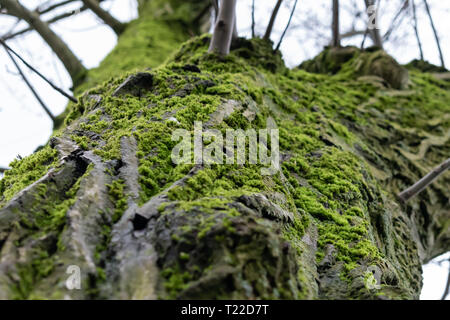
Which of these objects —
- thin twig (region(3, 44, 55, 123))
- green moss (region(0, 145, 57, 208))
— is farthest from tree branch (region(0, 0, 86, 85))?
green moss (region(0, 145, 57, 208))

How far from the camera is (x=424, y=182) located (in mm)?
3074

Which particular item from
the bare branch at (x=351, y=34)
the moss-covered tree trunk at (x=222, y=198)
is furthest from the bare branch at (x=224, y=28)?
the bare branch at (x=351, y=34)

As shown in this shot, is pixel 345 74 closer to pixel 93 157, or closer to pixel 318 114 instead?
pixel 318 114

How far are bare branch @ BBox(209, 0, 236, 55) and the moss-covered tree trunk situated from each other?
12 cm

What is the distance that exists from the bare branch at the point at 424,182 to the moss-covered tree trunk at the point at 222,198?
0.32 feet

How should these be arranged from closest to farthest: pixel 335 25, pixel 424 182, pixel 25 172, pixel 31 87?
pixel 25 172
pixel 424 182
pixel 31 87
pixel 335 25

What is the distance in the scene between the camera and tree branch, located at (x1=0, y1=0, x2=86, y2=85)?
13.7ft

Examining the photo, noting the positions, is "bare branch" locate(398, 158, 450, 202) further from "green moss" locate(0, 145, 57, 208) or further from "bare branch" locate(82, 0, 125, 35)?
"bare branch" locate(82, 0, 125, 35)

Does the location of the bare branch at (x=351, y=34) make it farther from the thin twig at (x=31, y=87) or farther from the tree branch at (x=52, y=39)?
the thin twig at (x=31, y=87)

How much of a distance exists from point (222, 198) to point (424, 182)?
7.53 ft

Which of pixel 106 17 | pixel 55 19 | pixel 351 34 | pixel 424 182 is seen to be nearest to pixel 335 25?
pixel 424 182

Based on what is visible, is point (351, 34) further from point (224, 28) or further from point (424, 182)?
point (424, 182)

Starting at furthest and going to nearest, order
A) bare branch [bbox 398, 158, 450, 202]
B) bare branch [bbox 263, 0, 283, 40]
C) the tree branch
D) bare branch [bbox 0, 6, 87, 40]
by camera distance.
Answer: bare branch [bbox 0, 6, 87, 40]
the tree branch
bare branch [bbox 263, 0, 283, 40]
bare branch [bbox 398, 158, 450, 202]
